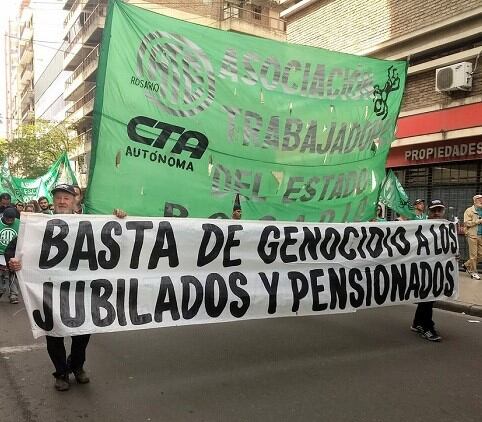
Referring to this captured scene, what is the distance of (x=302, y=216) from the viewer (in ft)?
17.8

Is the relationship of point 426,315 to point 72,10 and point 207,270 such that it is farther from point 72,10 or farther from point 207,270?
point 72,10

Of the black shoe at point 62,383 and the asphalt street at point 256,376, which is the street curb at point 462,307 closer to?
the asphalt street at point 256,376

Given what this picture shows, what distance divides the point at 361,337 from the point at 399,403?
6.61 feet

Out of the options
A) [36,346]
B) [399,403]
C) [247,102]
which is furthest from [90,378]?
[247,102]

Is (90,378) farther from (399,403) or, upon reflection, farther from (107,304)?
(399,403)

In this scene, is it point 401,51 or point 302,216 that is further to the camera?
point 401,51

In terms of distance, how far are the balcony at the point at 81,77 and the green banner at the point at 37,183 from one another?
79.2 ft

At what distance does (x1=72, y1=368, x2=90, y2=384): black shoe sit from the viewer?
168 inches

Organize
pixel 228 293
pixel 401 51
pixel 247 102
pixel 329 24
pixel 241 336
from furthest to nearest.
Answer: pixel 329 24
pixel 401 51
pixel 241 336
pixel 247 102
pixel 228 293

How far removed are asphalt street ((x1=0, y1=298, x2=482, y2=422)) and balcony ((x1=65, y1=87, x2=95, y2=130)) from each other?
37.6 m

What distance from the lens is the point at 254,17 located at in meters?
34.9

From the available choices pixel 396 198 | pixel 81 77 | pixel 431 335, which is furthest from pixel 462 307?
pixel 81 77

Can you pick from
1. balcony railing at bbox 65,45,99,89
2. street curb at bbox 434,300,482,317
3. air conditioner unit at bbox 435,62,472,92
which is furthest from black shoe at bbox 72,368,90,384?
balcony railing at bbox 65,45,99,89

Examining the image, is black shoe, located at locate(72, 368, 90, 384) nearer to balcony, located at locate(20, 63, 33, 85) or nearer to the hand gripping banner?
the hand gripping banner
